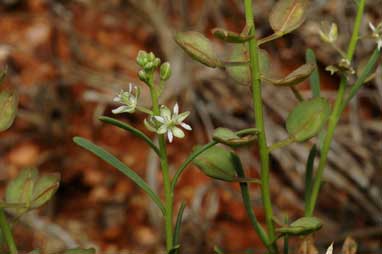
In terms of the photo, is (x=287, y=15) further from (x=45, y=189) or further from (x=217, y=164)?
(x=45, y=189)

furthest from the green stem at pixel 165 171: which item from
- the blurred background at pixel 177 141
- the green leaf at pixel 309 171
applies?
the blurred background at pixel 177 141

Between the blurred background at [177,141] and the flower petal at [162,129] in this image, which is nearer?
the flower petal at [162,129]

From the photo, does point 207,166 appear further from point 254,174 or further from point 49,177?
point 254,174

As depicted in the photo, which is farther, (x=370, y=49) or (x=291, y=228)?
(x=370, y=49)

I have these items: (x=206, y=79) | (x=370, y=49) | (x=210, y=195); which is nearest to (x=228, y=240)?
(x=210, y=195)

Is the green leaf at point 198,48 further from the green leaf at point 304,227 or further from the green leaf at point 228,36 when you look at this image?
the green leaf at point 304,227
